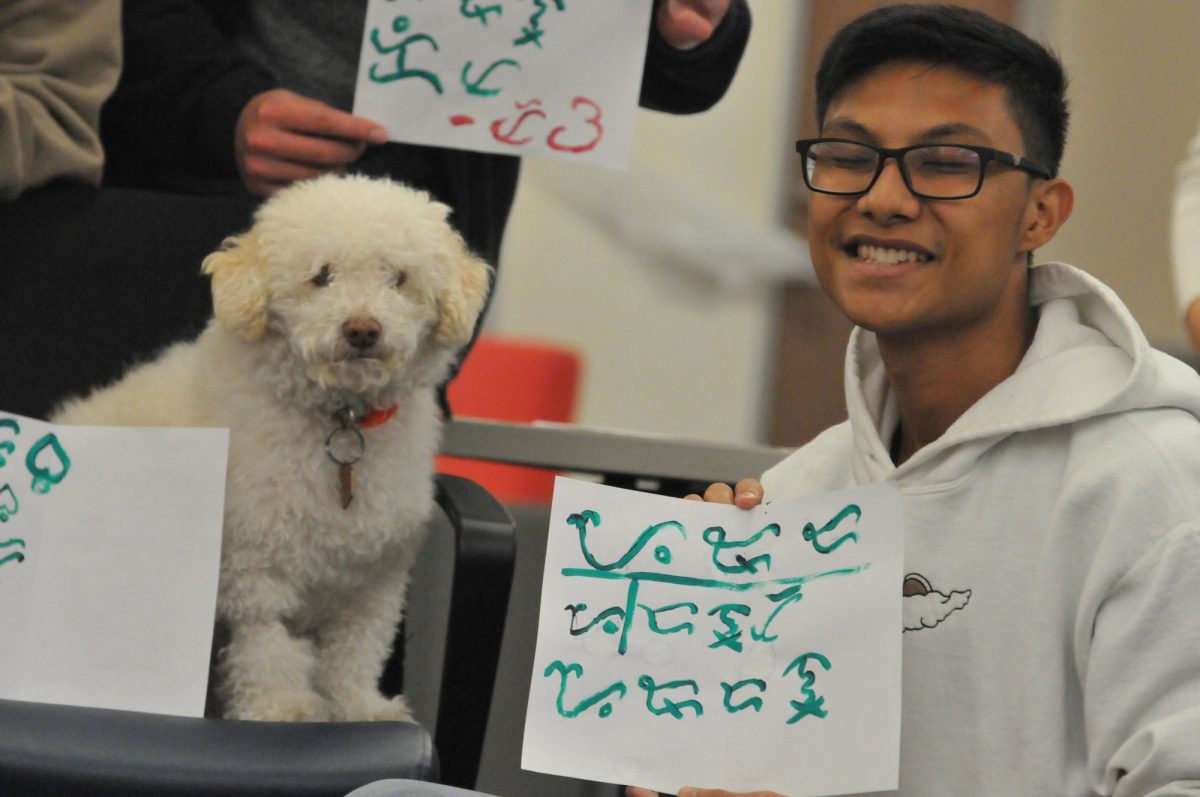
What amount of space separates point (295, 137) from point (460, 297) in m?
0.33

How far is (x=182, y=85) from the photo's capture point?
5.80 feet

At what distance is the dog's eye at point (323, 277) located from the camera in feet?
4.88

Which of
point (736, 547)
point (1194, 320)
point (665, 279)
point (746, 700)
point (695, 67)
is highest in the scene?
point (695, 67)

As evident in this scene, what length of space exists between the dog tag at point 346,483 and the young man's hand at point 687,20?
0.66 m

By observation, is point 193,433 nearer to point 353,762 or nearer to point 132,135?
point 353,762

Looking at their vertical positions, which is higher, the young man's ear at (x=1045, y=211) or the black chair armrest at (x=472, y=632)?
the young man's ear at (x=1045, y=211)

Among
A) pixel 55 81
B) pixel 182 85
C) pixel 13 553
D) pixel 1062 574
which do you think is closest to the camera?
pixel 1062 574

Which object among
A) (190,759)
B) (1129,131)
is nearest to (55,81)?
(190,759)

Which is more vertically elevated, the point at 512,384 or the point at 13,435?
the point at 13,435

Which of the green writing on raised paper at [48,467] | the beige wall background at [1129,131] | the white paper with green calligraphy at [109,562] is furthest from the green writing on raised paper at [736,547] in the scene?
the beige wall background at [1129,131]

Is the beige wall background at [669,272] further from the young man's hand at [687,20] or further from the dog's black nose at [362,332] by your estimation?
the dog's black nose at [362,332]

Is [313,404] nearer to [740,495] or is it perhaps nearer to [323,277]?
[323,277]

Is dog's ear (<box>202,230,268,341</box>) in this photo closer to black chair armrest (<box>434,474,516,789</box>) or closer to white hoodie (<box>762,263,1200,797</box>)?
black chair armrest (<box>434,474,516,789</box>)

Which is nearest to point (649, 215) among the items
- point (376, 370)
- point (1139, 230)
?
point (1139, 230)
